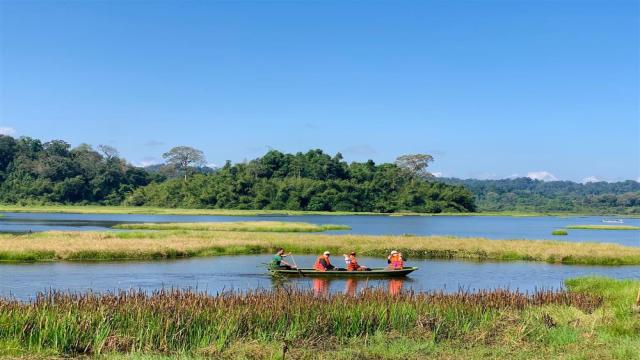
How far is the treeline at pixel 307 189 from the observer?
156750 millimetres

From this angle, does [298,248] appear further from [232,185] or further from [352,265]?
[232,185]

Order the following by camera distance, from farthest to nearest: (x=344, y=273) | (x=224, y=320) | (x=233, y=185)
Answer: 1. (x=233, y=185)
2. (x=344, y=273)
3. (x=224, y=320)

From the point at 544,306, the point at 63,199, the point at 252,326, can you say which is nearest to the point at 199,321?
the point at 252,326

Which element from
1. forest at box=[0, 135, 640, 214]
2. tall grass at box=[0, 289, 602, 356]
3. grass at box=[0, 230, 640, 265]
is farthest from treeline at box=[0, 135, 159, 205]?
tall grass at box=[0, 289, 602, 356]

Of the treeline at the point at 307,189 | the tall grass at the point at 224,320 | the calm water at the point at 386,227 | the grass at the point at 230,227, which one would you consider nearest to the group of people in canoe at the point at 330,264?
the tall grass at the point at 224,320

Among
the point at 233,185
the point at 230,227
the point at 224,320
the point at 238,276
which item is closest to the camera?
the point at 224,320

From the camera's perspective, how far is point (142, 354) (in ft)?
49.0

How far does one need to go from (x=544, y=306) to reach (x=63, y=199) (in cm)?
15061

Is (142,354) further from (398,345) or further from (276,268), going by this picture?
(276,268)

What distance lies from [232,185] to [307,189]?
17971 mm

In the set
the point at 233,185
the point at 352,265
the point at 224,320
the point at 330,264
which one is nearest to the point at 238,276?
the point at 330,264

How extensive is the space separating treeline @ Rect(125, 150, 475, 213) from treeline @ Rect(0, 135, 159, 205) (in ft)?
29.6

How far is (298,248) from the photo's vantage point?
4859 centimetres

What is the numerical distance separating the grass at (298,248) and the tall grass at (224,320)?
928 inches
